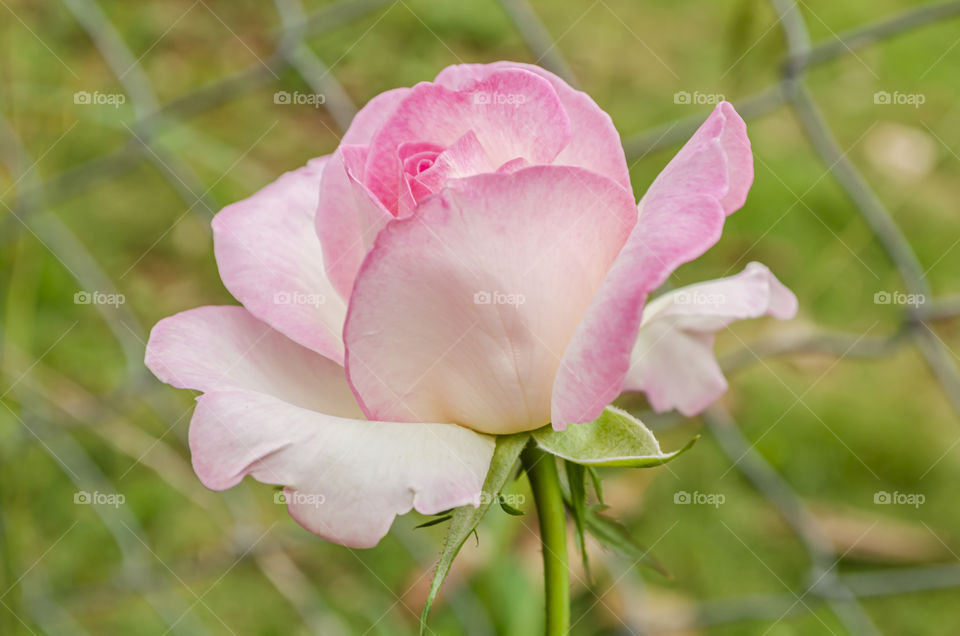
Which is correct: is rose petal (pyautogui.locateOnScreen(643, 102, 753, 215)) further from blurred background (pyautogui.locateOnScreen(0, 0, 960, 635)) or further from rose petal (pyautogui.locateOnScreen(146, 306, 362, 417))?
blurred background (pyautogui.locateOnScreen(0, 0, 960, 635))

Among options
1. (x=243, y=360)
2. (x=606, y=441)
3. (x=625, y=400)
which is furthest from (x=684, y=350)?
(x=625, y=400)

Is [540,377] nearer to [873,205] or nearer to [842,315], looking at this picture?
[873,205]

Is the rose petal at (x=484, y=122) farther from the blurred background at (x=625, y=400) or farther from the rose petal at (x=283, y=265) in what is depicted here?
the blurred background at (x=625, y=400)

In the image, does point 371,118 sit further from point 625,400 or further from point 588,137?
point 625,400

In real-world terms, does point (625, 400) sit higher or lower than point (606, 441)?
lower

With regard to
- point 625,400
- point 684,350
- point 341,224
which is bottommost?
point 625,400

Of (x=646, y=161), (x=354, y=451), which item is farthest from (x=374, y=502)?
(x=646, y=161)
